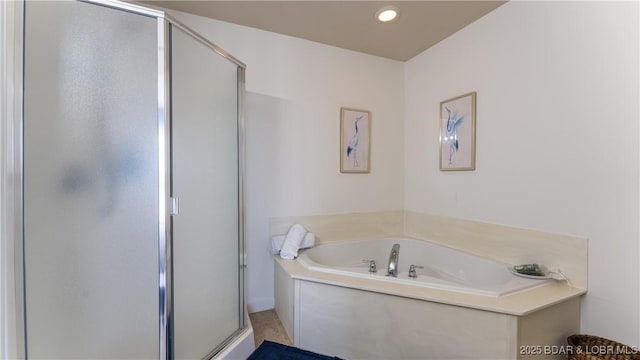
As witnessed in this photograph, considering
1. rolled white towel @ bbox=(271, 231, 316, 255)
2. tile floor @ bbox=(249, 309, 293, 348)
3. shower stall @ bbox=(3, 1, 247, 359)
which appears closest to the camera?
shower stall @ bbox=(3, 1, 247, 359)

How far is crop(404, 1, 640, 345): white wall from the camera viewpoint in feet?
4.39

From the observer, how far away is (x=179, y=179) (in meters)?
A: 1.30

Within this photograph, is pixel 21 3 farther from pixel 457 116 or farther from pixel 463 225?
pixel 463 225

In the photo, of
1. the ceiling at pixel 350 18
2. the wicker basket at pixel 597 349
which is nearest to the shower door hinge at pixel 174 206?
the ceiling at pixel 350 18

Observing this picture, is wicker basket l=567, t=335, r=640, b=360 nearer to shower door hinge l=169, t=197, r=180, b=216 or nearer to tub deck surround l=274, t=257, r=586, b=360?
tub deck surround l=274, t=257, r=586, b=360

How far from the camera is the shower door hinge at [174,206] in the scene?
Answer: 1.23m

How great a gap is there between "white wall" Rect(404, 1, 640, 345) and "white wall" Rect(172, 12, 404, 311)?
2.14 feet

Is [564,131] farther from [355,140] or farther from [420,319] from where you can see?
[355,140]

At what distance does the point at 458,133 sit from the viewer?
7.25ft

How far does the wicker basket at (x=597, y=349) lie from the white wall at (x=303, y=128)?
1.62 metres

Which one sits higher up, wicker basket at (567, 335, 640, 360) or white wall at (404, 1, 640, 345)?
white wall at (404, 1, 640, 345)

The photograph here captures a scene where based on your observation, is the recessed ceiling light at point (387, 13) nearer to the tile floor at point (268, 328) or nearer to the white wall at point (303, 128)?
the white wall at point (303, 128)

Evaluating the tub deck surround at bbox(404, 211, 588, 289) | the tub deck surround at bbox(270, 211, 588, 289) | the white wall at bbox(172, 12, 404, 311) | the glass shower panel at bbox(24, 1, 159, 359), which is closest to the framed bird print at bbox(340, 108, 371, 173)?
the white wall at bbox(172, 12, 404, 311)


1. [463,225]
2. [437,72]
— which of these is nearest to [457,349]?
[463,225]
